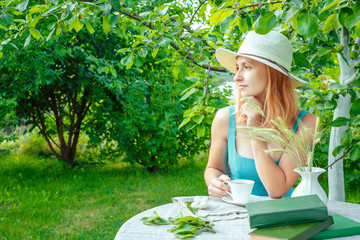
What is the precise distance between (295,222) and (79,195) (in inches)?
147

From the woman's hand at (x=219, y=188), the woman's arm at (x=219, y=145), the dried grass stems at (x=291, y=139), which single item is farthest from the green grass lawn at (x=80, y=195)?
the dried grass stems at (x=291, y=139)

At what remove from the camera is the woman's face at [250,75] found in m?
1.97

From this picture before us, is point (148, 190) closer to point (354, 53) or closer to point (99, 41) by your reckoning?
point (99, 41)

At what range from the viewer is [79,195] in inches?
176

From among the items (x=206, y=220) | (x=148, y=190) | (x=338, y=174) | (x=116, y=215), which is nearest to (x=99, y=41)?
(x=148, y=190)

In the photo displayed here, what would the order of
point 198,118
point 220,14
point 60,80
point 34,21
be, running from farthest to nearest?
point 60,80 < point 198,118 < point 34,21 < point 220,14

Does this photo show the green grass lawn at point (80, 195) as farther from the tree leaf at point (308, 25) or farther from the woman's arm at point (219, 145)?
the tree leaf at point (308, 25)

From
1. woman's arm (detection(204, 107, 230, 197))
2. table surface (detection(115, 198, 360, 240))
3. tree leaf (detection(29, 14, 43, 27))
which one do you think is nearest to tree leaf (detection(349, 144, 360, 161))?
table surface (detection(115, 198, 360, 240))

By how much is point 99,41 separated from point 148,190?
7.67 ft

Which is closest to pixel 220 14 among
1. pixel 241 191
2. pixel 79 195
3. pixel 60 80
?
pixel 241 191

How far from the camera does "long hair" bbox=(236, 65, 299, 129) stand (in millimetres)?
2020

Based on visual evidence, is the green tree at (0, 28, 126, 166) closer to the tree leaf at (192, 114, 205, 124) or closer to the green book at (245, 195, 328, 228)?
the tree leaf at (192, 114, 205, 124)

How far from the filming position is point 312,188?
4.67 ft

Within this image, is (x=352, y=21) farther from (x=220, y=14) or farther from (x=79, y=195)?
(x=79, y=195)
